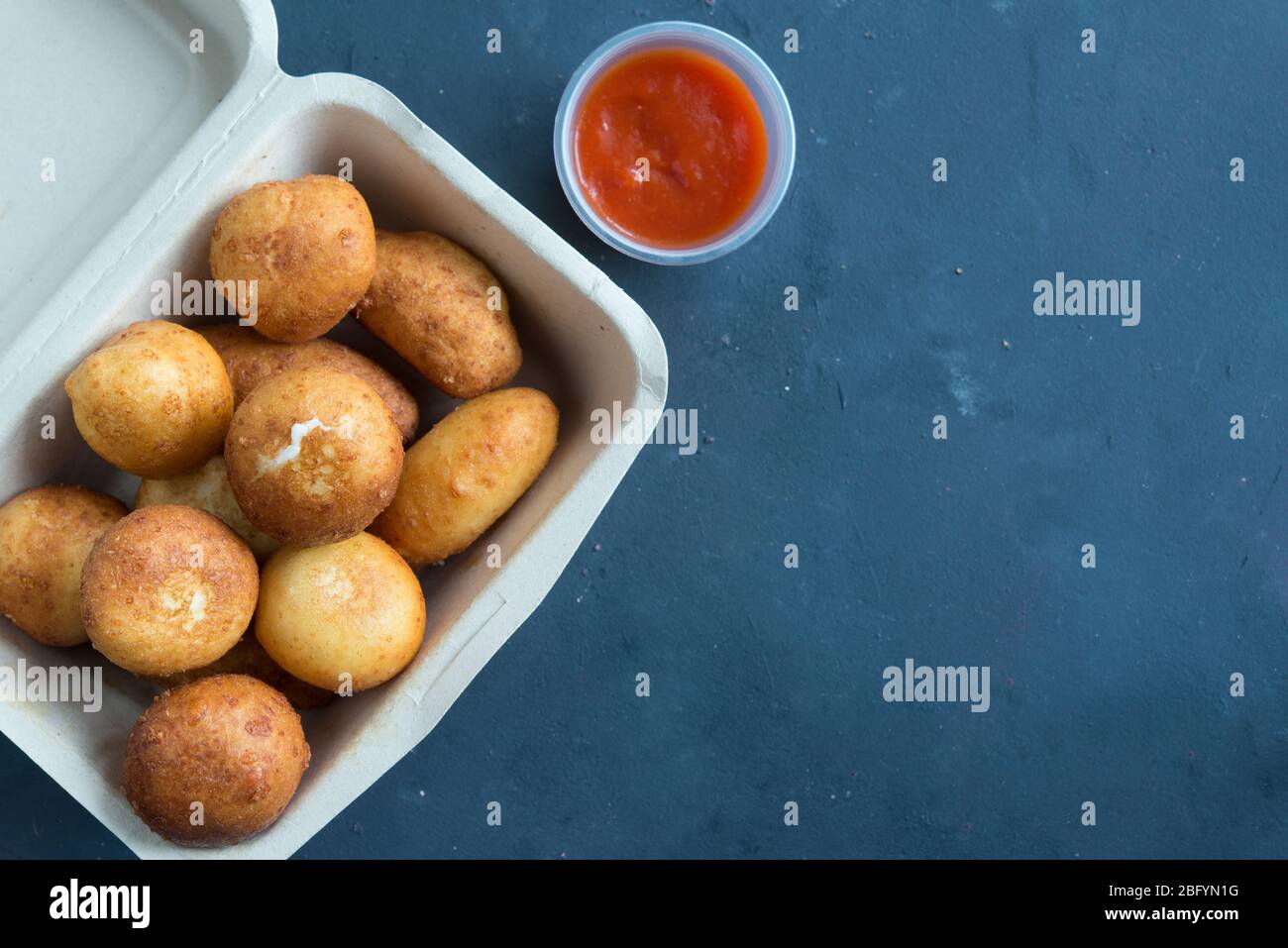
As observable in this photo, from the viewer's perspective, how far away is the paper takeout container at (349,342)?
39.3 inches

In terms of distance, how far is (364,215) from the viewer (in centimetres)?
103

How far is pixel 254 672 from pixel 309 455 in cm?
25

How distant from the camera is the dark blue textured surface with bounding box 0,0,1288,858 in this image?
1.29 meters

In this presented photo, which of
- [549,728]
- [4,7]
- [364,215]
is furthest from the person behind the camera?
[549,728]

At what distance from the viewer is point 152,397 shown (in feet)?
3.09

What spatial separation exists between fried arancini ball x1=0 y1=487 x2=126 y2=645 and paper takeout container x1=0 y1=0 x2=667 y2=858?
0.04m

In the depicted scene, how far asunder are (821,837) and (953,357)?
56cm

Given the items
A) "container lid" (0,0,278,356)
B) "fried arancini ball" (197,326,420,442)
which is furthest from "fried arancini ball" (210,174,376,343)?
"container lid" (0,0,278,356)

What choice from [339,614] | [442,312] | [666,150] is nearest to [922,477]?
[666,150]

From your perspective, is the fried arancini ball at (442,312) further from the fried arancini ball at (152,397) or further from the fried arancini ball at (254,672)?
the fried arancini ball at (254,672)

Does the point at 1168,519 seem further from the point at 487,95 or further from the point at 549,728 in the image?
the point at 487,95

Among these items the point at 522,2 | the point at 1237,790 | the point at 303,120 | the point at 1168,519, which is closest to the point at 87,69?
the point at 303,120

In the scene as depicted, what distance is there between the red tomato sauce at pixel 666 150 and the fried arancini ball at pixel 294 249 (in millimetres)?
310

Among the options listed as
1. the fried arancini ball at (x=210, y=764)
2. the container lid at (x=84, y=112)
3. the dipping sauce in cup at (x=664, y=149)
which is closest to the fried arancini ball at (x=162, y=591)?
the fried arancini ball at (x=210, y=764)
